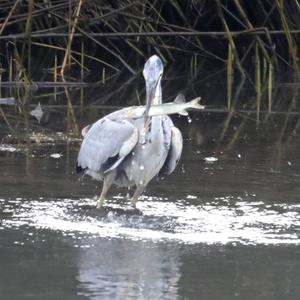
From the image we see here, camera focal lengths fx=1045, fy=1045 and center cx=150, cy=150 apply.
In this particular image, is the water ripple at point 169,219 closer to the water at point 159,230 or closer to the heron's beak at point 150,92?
the water at point 159,230

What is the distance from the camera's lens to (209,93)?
12.1m

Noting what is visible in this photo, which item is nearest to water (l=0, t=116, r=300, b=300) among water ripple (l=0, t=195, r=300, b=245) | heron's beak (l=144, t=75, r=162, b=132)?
water ripple (l=0, t=195, r=300, b=245)

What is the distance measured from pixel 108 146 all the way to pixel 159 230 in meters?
1.02

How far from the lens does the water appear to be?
4332 mm

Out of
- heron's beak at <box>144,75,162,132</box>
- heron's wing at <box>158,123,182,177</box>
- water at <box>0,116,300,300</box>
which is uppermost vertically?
heron's beak at <box>144,75,162,132</box>

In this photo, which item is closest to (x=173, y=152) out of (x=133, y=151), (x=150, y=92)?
(x=133, y=151)

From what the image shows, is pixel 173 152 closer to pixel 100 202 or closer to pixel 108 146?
pixel 108 146

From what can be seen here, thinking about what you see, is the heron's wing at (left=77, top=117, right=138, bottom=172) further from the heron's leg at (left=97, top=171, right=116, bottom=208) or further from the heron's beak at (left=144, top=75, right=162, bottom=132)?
the heron's beak at (left=144, top=75, right=162, bottom=132)

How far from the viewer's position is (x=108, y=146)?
20.7 feet

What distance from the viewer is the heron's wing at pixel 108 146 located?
622cm

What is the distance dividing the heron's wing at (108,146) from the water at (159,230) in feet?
0.72

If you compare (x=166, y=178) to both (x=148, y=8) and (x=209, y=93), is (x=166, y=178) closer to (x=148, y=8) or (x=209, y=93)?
(x=209, y=93)

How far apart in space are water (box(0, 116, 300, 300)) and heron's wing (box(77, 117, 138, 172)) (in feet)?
0.72

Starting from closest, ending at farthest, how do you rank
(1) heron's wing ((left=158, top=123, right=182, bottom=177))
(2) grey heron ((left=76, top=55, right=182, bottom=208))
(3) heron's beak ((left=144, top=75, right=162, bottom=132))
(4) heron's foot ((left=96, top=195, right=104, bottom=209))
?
(3) heron's beak ((left=144, top=75, right=162, bottom=132)) < (4) heron's foot ((left=96, top=195, right=104, bottom=209)) < (2) grey heron ((left=76, top=55, right=182, bottom=208)) < (1) heron's wing ((left=158, top=123, right=182, bottom=177))
